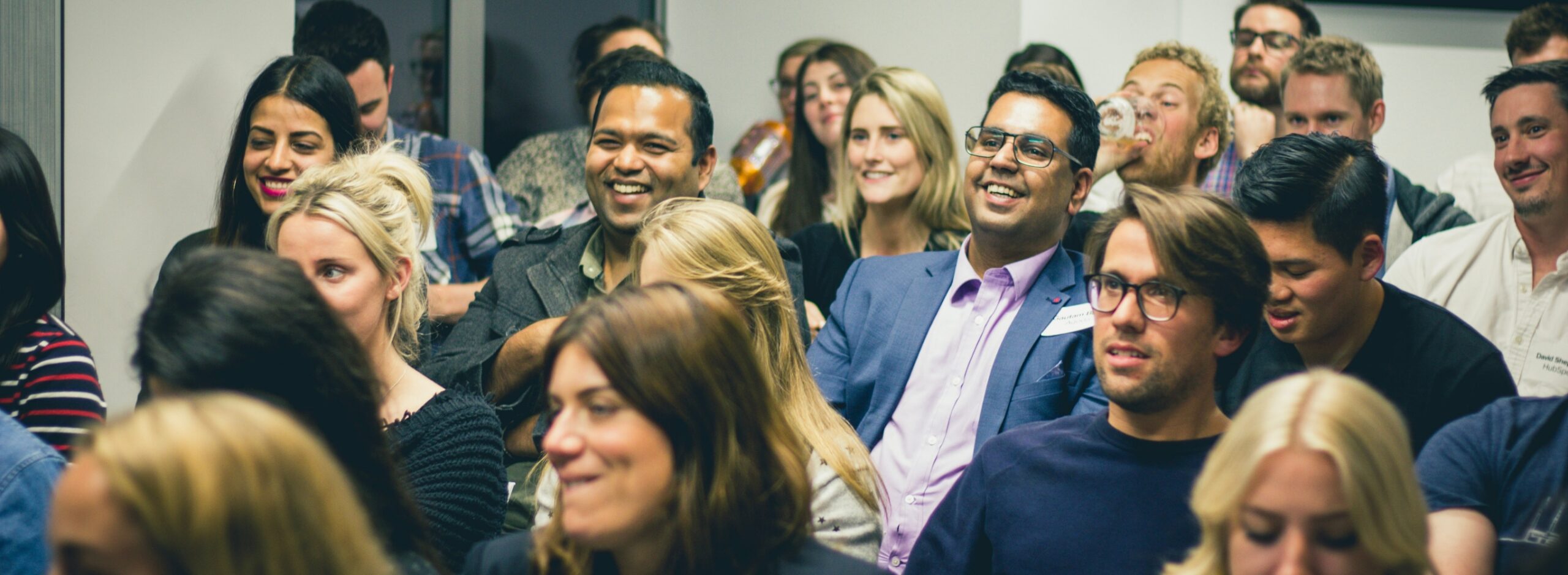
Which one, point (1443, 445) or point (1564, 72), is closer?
point (1443, 445)

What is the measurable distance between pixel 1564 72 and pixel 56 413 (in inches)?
122

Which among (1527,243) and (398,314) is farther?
(1527,243)

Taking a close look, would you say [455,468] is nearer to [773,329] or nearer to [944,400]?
[773,329]

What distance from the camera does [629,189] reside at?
120 inches

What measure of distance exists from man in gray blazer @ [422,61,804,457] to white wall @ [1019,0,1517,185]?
2.35m

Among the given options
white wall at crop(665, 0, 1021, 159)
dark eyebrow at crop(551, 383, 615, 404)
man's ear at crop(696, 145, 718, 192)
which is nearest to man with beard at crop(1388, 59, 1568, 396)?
man's ear at crop(696, 145, 718, 192)

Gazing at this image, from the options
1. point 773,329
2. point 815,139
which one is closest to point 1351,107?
point 815,139

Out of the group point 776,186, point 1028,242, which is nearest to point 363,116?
point 776,186

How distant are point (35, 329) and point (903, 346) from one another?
164cm

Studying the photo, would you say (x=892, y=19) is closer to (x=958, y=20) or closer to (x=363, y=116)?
(x=958, y=20)

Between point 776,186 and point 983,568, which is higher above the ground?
point 776,186

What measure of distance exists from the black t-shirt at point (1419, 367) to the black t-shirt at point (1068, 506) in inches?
12.0

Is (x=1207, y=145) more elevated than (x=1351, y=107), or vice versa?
(x=1351, y=107)

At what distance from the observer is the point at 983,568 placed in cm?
212
